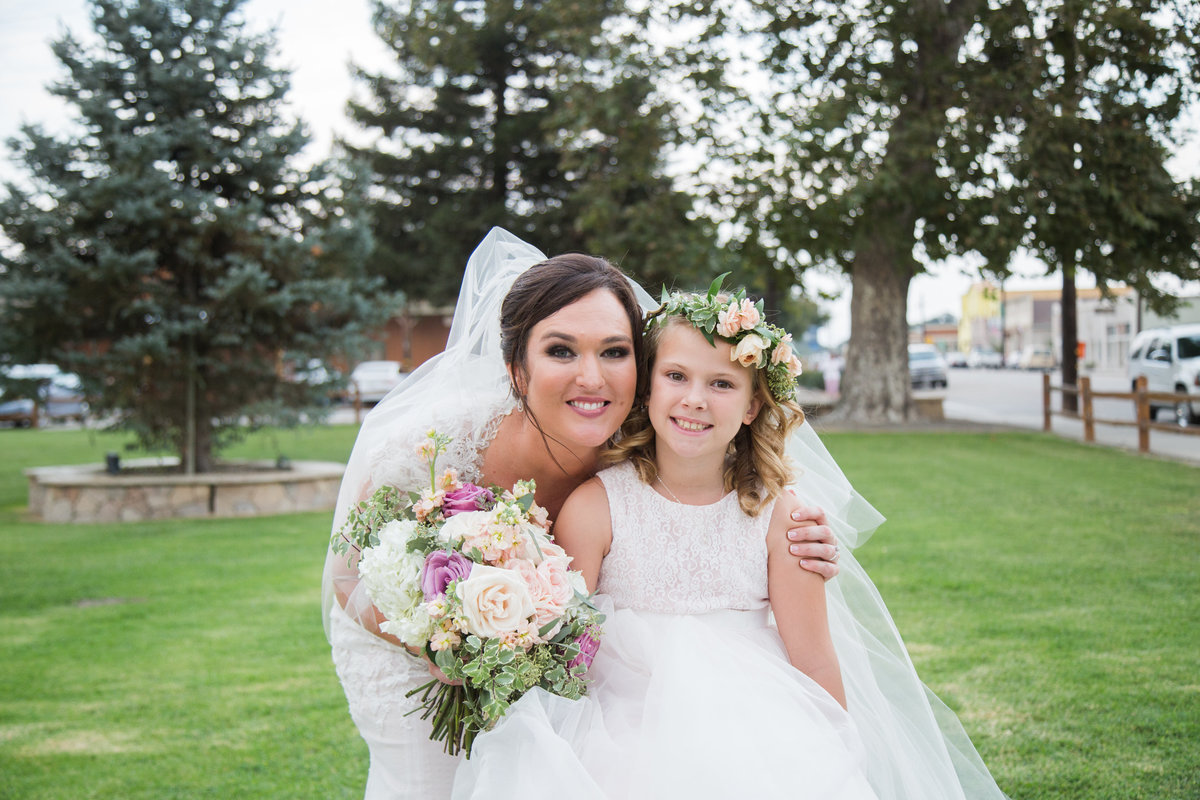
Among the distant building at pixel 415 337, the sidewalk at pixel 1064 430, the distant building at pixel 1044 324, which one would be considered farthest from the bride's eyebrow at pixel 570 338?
the distant building at pixel 415 337

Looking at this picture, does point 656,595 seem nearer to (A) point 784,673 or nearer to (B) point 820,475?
(A) point 784,673

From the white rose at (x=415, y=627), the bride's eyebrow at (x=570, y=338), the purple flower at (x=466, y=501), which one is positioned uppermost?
the bride's eyebrow at (x=570, y=338)

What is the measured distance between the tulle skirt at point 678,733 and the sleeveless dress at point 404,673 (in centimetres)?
64

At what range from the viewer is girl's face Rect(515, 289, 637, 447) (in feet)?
9.21

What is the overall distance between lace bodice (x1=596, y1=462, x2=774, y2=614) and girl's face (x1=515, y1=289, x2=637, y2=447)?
26 cm

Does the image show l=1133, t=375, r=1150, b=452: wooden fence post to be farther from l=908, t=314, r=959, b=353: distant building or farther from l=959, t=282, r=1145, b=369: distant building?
l=908, t=314, r=959, b=353: distant building

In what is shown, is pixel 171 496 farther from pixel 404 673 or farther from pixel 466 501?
pixel 466 501

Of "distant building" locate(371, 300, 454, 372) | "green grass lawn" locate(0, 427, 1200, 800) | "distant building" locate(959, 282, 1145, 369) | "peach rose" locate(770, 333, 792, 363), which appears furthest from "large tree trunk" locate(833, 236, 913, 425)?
"distant building" locate(371, 300, 454, 372)

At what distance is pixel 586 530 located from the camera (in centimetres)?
281

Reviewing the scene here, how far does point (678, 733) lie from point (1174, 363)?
64.5 feet

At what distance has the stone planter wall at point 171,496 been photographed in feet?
36.1

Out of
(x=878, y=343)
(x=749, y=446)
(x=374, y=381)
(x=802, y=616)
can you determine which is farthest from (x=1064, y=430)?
(x=374, y=381)

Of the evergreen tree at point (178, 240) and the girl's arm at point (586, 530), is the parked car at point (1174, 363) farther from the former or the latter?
the girl's arm at point (586, 530)

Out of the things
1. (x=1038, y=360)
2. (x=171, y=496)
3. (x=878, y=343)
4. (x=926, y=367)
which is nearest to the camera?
(x=171, y=496)
